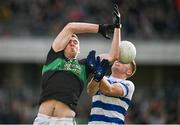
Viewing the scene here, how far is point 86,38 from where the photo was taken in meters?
23.9

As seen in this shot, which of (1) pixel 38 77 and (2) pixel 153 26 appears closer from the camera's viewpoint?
(2) pixel 153 26

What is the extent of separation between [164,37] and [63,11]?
2.84 m

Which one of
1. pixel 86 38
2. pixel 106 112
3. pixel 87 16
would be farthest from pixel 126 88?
pixel 87 16

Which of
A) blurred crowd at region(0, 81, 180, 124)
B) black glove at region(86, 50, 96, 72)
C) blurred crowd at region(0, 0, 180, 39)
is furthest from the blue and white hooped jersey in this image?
blurred crowd at region(0, 0, 180, 39)

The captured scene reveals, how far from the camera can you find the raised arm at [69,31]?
9.98 meters

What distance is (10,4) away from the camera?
84.9 feet

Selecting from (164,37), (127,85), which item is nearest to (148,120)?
(164,37)

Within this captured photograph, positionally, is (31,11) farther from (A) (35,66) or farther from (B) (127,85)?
(B) (127,85)

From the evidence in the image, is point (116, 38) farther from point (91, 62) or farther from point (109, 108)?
point (109, 108)

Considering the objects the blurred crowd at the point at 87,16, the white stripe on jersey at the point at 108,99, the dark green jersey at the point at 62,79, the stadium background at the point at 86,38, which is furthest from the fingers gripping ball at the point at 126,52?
the blurred crowd at the point at 87,16

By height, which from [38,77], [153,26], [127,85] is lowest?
[38,77]

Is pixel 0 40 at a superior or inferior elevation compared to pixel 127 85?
inferior

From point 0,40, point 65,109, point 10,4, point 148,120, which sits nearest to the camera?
point 65,109

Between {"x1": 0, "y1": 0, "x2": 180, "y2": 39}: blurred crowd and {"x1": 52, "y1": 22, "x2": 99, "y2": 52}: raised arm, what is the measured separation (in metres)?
13.4
